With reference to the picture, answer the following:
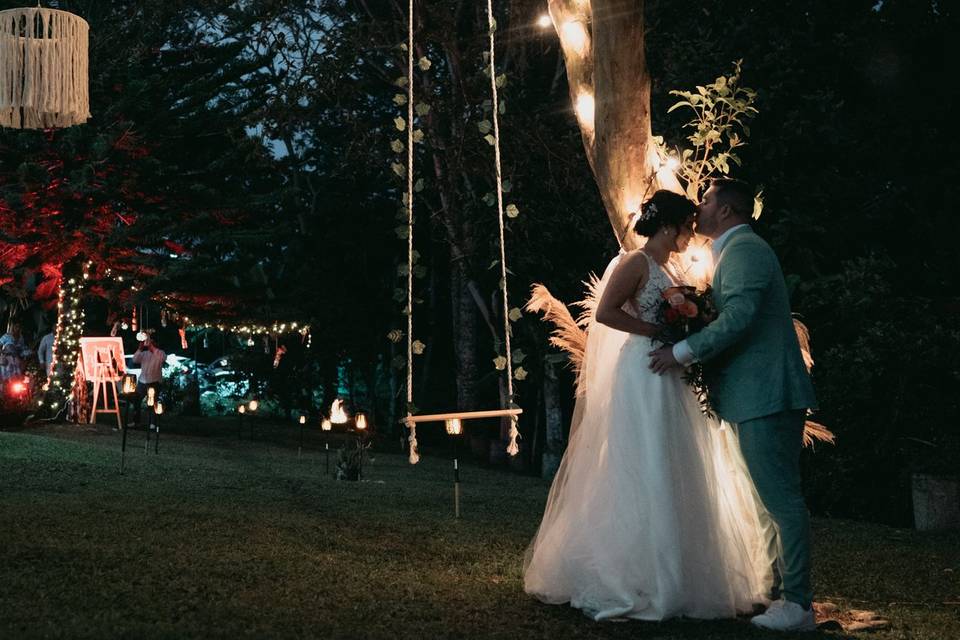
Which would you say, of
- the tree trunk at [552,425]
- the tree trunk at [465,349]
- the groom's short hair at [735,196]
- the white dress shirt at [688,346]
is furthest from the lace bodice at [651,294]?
the tree trunk at [465,349]

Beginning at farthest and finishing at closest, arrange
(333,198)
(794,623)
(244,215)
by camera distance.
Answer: (333,198) < (244,215) < (794,623)

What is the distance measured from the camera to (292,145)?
94.3 ft

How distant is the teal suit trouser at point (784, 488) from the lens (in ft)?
15.3

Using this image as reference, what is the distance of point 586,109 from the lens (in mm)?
6164

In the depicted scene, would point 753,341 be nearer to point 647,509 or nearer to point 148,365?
point 647,509

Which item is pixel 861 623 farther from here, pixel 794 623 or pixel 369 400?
pixel 369 400

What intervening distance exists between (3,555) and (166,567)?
80 cm

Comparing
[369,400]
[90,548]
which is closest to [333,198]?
[369,400]

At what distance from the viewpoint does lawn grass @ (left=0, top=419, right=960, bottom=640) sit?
4469 mm

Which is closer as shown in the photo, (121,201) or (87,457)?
(87,457)

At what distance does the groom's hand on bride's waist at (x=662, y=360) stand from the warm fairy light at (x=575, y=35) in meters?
1.97

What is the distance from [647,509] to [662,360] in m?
0.62

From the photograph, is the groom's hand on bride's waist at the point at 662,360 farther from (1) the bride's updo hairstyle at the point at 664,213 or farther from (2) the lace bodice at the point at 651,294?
(1) the bride's updo hairstyle at the point at 664,213

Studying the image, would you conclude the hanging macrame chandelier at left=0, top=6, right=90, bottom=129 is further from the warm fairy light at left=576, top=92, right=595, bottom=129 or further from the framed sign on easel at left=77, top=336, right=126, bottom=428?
the framed sign on easel at left=77, top=336, right=126, bottom=428
